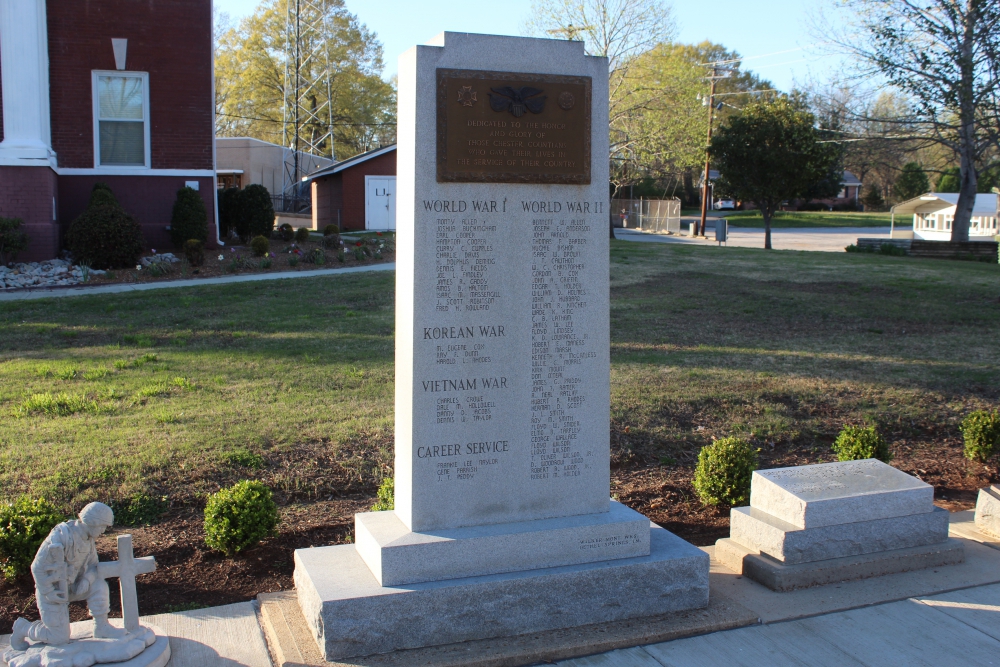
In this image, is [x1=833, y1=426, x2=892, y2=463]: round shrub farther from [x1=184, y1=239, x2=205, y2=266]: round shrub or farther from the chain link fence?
the chain link fence

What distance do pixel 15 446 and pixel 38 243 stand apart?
11.2m

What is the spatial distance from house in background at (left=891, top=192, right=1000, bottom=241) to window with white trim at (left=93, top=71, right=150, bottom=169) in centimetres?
3829

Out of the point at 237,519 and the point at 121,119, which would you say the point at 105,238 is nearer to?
the point at 121,119

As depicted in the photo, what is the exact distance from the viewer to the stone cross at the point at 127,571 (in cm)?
385

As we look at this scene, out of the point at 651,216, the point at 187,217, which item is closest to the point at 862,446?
the point at 187,217

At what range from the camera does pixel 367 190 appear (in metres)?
33.4

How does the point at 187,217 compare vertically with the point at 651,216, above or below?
below

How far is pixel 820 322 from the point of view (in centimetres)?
1221

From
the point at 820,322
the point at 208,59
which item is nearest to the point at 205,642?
the point at 820,322

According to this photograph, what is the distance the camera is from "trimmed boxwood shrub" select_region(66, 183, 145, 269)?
51.1ft

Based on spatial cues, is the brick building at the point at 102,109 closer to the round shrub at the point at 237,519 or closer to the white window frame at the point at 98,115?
the white window frame at the point at 98,115

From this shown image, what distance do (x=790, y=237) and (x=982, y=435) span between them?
129 feet

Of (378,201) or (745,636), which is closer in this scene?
(745,636)

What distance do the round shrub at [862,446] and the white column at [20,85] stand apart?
49.2 feet
